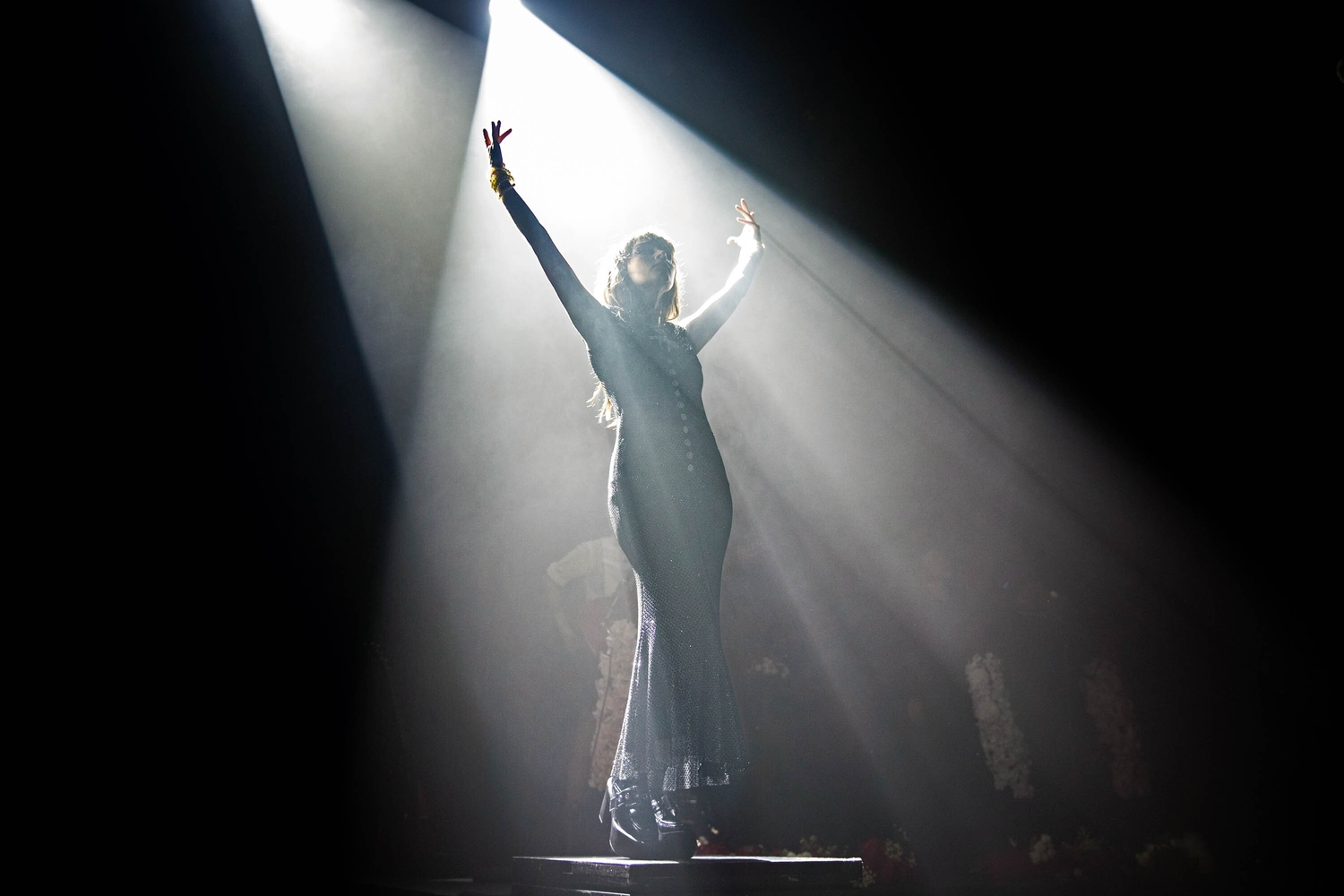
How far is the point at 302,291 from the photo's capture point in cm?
354

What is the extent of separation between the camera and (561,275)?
1794mm

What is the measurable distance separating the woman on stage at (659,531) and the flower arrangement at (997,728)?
1989 millimetres

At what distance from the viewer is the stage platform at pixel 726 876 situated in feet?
4.97

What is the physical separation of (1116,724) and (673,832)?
8.06 feet

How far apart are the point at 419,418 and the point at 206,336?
979 mm

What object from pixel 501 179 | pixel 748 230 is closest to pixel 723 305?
pixel 748 230

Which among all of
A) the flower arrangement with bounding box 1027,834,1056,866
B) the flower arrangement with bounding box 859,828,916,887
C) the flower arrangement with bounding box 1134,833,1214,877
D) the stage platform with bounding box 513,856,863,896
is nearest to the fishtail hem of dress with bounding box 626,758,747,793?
the stage platform with bounding box 513,856,863,896

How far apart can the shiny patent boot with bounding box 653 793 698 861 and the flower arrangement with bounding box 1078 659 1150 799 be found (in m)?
2.36

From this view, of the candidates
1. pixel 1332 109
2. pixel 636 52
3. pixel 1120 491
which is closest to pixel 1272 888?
pixel 1120 491

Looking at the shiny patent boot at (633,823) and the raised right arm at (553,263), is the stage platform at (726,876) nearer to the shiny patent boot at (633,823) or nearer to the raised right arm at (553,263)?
the shiny patent boot at (633,823)

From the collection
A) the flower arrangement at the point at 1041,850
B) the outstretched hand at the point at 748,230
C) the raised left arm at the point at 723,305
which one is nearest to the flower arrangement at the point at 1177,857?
the flower arrangement at the point at 1041,850

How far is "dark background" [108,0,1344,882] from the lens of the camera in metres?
2.81

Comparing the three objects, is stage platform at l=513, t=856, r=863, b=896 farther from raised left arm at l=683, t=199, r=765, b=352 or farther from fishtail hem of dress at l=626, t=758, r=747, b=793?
raised left arm at l=683, t=199, r=765, b=352

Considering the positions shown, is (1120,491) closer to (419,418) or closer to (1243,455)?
(1243,455)
